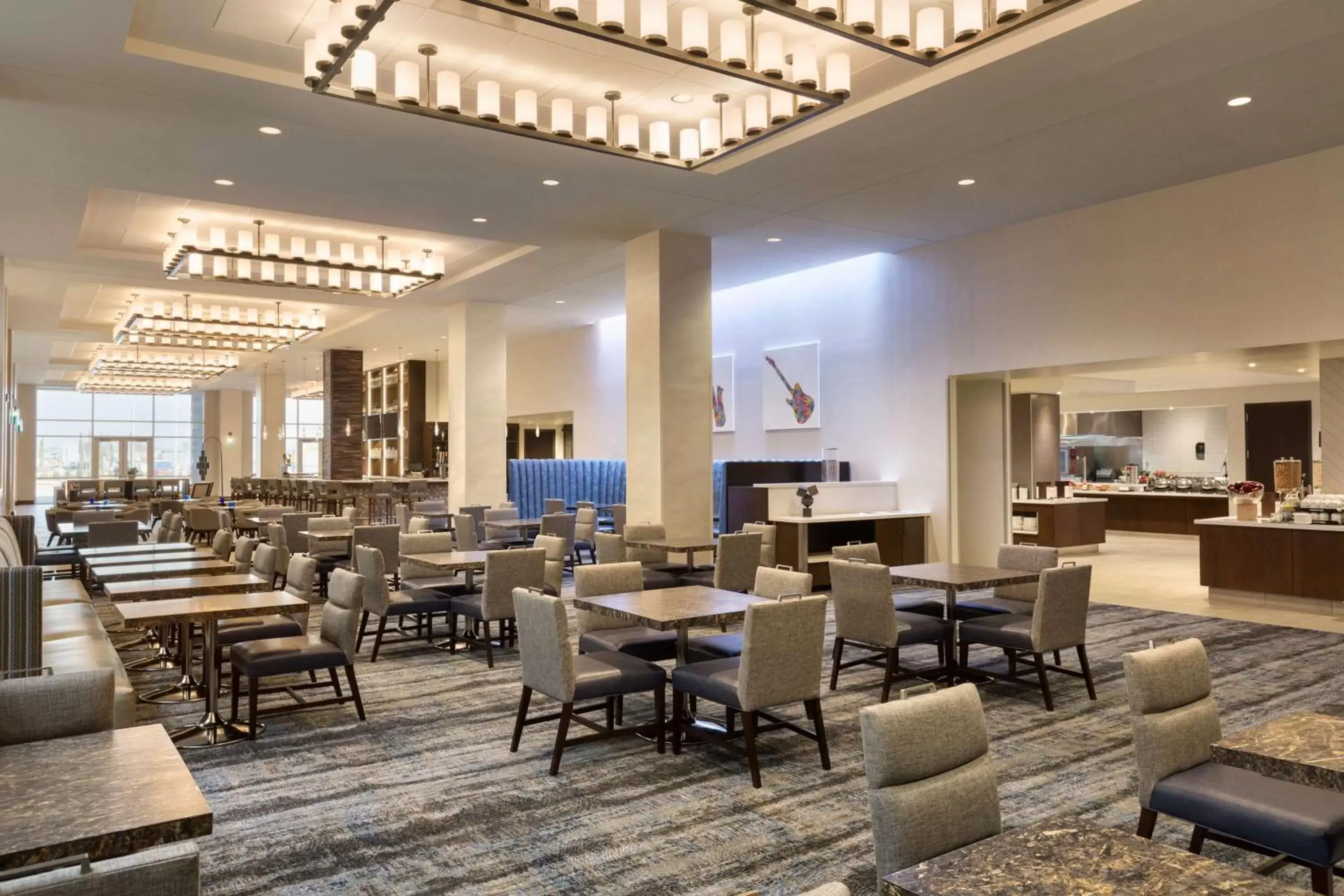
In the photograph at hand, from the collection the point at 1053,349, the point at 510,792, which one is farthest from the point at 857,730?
the point at 1053,349

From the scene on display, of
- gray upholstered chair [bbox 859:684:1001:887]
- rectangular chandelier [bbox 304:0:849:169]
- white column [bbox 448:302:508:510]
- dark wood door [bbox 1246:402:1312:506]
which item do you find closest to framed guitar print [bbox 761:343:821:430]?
white column [bbox 448:302:508:510]

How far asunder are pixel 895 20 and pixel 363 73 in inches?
113

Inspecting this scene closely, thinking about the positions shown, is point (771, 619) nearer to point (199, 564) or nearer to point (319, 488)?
point (199, 564)

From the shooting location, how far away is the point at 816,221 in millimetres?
9484

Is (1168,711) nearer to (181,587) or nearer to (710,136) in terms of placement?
(710,136)

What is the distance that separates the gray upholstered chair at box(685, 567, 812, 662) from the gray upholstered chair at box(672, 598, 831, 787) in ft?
1.54

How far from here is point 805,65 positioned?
5.07m

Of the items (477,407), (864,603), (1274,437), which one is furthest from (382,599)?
(1274,437)

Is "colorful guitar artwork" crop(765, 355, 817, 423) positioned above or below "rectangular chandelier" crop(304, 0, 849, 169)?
below

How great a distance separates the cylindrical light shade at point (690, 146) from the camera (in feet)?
21.8

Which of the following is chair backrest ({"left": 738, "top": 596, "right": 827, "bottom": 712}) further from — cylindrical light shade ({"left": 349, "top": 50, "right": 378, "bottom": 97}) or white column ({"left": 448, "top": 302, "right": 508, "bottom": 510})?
white column ({"left": 448, "top": 302, "right": 508, "bottom": 510})

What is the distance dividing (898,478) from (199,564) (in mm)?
7728

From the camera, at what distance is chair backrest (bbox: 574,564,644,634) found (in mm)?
5434

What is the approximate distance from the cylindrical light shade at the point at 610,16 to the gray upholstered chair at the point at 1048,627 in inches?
145
